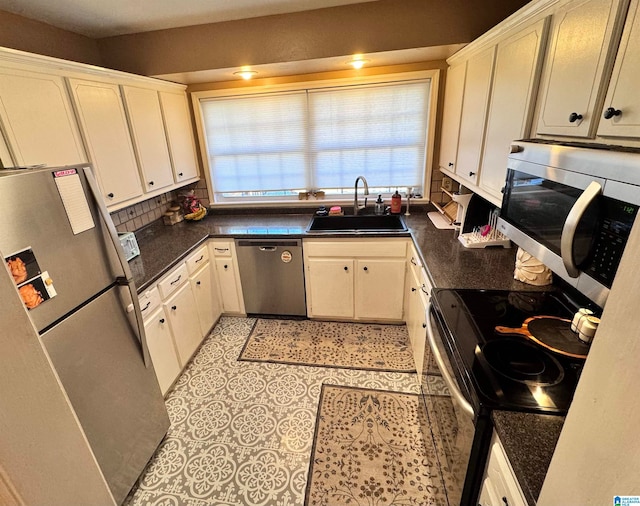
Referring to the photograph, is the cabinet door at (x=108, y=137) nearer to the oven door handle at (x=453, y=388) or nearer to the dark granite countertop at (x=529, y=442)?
the oven door handle at (x=453, y=388)

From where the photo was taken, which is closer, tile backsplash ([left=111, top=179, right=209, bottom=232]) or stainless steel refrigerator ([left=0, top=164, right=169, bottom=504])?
stainless steel refrigerator ([left=0, top=164, right=169, bottom=504])

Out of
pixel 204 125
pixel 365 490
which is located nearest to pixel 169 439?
pixel 365 490

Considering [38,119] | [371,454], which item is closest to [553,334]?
[371,454]

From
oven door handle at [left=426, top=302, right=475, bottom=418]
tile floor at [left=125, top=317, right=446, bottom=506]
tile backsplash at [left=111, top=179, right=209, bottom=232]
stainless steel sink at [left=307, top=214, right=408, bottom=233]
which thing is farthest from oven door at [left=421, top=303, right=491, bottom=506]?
tile backsplash at [left=111, top=179, right=209, bottom=232]

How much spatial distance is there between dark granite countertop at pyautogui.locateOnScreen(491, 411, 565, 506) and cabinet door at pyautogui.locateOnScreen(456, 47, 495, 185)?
4.61ft

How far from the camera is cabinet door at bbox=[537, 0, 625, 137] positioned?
36.5 inches

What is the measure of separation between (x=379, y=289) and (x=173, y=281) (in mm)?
1672

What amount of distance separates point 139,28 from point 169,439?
2.97 metres

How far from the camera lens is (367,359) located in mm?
2471

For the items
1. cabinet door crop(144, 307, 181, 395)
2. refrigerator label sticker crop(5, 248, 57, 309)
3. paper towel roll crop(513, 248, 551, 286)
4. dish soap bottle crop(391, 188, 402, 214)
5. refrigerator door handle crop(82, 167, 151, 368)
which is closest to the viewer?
refrigerator label sticker crop(5, 248, 57, 309)

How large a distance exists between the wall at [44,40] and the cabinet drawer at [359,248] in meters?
2.24

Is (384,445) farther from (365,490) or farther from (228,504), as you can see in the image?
(228,504)

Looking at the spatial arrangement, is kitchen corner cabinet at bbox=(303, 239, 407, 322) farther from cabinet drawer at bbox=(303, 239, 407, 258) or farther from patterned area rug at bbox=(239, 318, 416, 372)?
patterned area rug at bbox=(239, 318, 416, 372)

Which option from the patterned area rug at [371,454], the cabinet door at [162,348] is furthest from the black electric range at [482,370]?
the cabinet door at [162,348]
